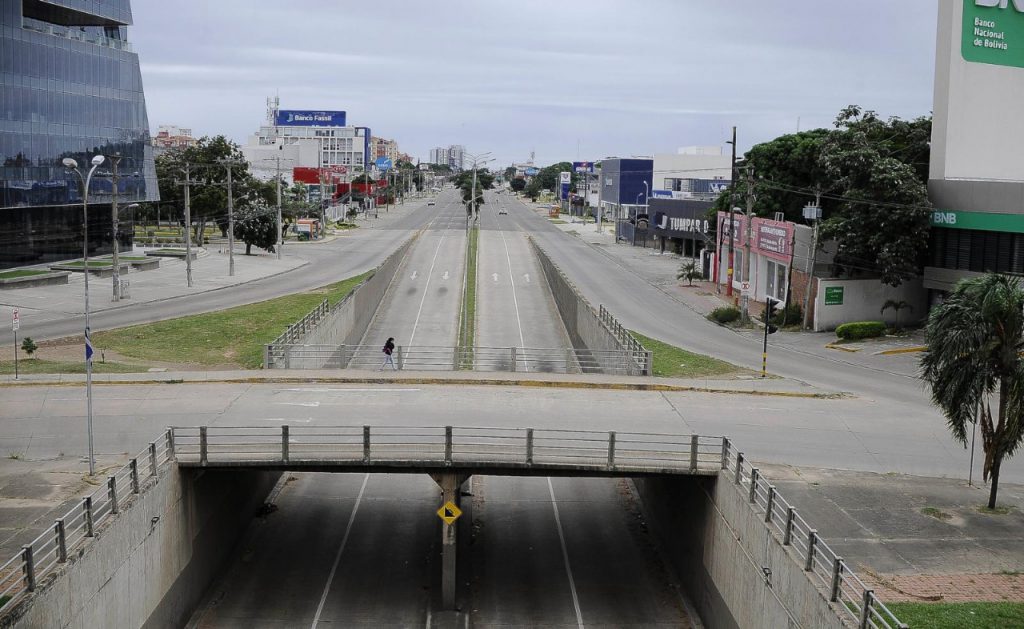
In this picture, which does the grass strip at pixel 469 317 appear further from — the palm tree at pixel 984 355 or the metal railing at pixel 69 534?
the palm tree at pixel 984 355

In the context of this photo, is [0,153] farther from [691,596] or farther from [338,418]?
[691,596]

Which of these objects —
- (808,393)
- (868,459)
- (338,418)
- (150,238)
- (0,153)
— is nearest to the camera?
(868,459)

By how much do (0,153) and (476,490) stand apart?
48.1 meters

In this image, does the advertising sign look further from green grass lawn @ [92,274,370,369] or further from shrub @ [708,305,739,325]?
green grass lawn @ [92,274,370,369]

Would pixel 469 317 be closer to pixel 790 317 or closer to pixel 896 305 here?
pixel 790 317

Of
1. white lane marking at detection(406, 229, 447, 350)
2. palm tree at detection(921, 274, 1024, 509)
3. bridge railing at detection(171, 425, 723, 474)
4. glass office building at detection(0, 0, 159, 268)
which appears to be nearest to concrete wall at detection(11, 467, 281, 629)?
bridge railing at detection(171, 425, 723, 474)

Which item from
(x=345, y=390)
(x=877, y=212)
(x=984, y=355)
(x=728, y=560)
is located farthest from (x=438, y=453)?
(x=877, y=212)

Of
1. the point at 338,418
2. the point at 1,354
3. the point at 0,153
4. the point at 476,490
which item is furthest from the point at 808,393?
the point at 0,153

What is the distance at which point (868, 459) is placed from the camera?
25.0 metres

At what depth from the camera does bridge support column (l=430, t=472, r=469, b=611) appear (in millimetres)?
22719

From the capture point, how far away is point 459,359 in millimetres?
35750

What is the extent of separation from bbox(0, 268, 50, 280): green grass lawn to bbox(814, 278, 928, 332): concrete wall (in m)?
45.2

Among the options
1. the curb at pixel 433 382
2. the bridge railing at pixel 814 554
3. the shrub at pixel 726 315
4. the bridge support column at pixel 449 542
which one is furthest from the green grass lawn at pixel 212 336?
the bridge railing at pixel 814 554

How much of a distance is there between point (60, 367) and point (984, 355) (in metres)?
28.3
